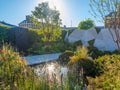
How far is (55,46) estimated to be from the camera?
24.2 meters

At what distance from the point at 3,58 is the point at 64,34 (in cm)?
2269

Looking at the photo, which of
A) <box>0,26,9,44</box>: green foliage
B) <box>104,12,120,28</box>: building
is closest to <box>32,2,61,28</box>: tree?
<box>0,26,9,44</box>: green foliage

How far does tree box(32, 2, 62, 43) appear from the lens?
27.6 m

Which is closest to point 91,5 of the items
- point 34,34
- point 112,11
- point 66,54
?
point 112,11

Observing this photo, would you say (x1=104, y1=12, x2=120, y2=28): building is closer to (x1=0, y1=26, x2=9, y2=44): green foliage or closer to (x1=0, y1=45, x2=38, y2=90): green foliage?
(x1=0, y1=26, x2=9, y2=44): green foliage

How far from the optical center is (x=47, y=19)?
2914 centimetres

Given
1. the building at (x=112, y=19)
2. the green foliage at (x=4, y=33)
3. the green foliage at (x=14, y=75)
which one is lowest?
the green foliage at (x=14, y=75)

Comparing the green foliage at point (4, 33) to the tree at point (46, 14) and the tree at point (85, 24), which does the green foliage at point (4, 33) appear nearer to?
the tree at point (46, 14)

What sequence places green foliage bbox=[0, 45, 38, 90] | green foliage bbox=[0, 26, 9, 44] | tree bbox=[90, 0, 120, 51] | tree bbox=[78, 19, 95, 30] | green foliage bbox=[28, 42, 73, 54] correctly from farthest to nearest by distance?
Answer: tree bbox=[78, 19, 95, 30] < green foliage bbox=[28, 42, 73, 54] < green foliage bbox=[0, 26, 9, 44] < tree bbox=[90, 0, 120, 51] < green foliage bbox=[0, 45, 38, 90]

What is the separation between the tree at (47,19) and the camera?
1085 inches

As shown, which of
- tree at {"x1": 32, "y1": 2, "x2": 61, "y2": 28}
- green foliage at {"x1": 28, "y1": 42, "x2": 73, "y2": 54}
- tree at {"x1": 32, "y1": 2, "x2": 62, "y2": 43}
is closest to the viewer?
green foliage at {"x1": 28, "y1": 42, "x2": 73, "y2": 54}

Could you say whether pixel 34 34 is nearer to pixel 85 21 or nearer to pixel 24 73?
pixel 85 21

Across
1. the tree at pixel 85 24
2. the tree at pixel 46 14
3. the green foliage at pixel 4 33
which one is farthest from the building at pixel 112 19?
the tree at pixel 85 24

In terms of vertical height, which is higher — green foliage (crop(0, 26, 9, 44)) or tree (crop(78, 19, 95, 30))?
tree (crop(78, 19, 95, 30))
